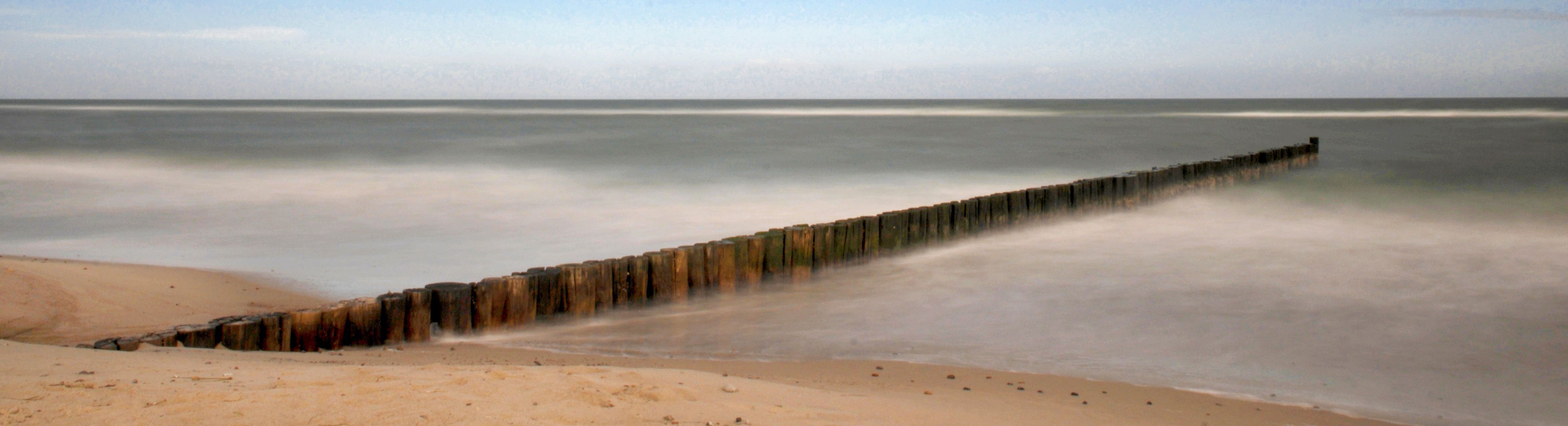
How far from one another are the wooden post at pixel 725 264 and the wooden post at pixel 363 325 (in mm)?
2106

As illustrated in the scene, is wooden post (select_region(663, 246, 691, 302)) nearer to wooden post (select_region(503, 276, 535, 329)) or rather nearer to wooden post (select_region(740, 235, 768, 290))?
wooden post (select_region(740, 235, 768, 290))

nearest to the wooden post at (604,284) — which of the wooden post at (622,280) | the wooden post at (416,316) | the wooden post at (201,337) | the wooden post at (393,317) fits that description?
the wooden post at (622,280)

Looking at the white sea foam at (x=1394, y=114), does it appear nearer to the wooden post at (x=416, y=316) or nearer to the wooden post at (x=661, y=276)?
the wooden post at (x=661, y=276)

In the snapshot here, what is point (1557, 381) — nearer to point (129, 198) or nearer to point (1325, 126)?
point (129, 198)

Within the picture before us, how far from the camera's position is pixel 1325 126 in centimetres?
4872

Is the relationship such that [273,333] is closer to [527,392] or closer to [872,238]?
[527,392]

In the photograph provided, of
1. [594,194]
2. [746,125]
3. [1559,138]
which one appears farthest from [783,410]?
[746,125]

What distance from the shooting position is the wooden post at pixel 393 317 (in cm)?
498

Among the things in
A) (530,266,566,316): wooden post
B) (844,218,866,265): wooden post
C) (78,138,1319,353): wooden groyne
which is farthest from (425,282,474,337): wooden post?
(844,218,866,265): wooden post

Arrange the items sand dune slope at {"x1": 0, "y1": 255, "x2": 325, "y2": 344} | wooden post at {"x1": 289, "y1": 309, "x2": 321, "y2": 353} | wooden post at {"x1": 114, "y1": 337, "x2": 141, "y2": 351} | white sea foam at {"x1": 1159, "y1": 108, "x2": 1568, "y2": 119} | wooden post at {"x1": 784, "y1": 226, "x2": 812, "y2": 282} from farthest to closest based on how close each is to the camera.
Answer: white sea foam at {"x1": 1159, "y1": 108, "x2": 1568, "y2": 119} < wooden post at {"x1": 784, "y1": 226, "x2": 812, "y2": 282} < sand dune slope at {"x1": 0, "y1": 255, "x2": 325, "y2": 344} < wooden post at {"x1": 289, "y1": 309, "x2": 321, "y2": 353} < wooden post at {"x1": 114, "y1": 337, "x2": 141, "y2": 351}

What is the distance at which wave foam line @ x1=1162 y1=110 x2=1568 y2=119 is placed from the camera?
206 ft

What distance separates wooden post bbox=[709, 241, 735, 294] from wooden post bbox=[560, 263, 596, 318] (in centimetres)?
95

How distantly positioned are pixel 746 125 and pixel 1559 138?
1237 inches

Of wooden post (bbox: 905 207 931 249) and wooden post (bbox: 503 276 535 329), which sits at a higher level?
wooden post (bbox: 905 207 931 249)
